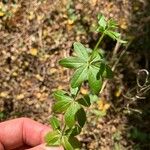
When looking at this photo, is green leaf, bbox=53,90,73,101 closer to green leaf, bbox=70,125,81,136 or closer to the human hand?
green leaf, bbox=70,125,81,136

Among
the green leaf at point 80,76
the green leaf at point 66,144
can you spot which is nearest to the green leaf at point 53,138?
the green leaf at point 66,144

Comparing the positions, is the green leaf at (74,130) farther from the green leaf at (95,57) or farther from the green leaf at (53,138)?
the green leaf at (95,57)

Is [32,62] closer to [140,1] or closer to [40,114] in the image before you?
[40,114]

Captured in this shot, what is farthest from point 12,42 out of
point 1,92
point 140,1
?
point 140,1

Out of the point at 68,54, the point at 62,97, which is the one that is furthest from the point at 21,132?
the point at 68,54

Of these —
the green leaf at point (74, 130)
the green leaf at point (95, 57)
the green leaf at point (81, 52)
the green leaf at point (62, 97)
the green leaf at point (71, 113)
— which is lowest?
the green leaf at point (74, 130)

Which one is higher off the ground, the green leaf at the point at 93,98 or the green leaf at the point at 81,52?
the green leaf at the point at 81,52

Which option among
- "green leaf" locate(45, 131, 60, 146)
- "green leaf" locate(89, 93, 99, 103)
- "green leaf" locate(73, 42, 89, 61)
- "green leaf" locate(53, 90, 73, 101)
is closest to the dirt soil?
"green leaf" locate(89, 93, 99, 103)
